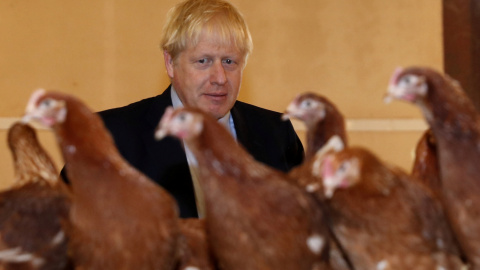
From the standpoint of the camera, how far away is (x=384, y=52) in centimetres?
340

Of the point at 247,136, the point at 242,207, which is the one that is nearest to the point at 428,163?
the point at 242,207

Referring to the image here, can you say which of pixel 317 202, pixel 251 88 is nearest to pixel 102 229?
pixel 317 202

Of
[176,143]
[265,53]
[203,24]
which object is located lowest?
[265,53]

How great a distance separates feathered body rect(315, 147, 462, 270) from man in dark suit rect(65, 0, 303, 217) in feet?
2.65

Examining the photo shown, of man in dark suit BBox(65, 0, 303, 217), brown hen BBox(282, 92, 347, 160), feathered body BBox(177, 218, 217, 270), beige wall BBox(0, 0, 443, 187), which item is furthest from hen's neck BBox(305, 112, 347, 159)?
beige wall BBox(0, 0, 443, 187)

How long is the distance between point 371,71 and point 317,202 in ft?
8.02

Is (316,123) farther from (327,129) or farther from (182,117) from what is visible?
(182,117)

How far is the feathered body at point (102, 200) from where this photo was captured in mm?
983

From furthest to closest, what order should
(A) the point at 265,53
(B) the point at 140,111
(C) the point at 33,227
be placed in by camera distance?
(A) the point at 265,53
(B) the point at 140,111
(C) the point at 33,227

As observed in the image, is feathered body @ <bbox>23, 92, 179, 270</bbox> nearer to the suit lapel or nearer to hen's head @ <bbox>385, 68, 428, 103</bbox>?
hen's head @ <bbox>385, 68, 428, 103</bbox>

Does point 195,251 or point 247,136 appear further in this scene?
point 247,136

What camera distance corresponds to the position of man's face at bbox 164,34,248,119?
1842mm

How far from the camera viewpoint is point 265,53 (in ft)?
11.0

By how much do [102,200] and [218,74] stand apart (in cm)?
Result: 92
